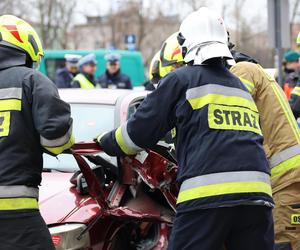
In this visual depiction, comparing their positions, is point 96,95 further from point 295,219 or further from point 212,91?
point 212,91

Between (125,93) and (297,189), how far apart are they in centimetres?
191

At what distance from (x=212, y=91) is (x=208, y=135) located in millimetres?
249

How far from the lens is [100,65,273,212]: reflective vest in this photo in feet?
11.0

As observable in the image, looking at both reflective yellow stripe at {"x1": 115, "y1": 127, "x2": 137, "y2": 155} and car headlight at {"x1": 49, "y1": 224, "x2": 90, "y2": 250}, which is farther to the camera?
car headlight at {"x1": 49, "y1": 224, "x2": 90, "y2": 250}

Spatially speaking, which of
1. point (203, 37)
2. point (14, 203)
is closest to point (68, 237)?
point (14, 203)

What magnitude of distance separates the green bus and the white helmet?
16621 millimetres

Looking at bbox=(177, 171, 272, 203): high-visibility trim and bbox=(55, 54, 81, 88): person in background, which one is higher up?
bbox=(55, 54, 81, 88): person in background

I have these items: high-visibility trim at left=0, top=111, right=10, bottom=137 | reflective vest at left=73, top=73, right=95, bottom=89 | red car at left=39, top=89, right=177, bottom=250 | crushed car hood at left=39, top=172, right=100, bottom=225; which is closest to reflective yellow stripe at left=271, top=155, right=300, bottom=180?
red car at left=39, top=89, right=177, bottom=250

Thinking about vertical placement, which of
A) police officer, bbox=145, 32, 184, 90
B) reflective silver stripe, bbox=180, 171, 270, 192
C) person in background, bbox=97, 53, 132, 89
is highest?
police officer, bbox=145, 32, 184, 90

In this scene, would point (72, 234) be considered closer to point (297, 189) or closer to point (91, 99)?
point (297, 189)

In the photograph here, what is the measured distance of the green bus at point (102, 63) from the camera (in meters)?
20.4

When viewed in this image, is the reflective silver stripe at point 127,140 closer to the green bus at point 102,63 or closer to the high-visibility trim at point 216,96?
the high-visibility trim at point 216,96

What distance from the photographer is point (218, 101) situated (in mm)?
3455

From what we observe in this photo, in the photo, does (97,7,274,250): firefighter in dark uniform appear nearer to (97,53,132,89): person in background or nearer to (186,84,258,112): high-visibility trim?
(186,84,258,112): high-visibility trim
